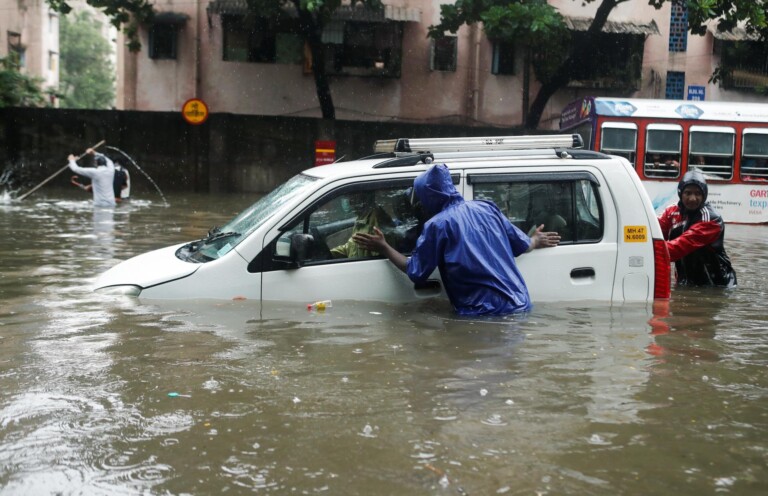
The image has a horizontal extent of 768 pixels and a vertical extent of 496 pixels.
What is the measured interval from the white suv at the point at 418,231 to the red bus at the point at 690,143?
14.2 meters

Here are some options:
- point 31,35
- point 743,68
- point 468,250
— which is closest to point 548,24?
point 743,68

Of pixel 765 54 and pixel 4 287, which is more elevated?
pixel 765 54

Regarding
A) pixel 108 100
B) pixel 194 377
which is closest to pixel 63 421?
pixel 194 377

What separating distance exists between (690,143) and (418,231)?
51.2 feet

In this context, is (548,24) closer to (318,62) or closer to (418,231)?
(318,62)

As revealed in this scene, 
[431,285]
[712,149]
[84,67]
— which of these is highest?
[84,67]

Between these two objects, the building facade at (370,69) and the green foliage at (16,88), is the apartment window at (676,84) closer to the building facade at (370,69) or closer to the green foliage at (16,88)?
the building facade at (370,69)

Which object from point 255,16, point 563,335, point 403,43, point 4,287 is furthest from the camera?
point 403,43

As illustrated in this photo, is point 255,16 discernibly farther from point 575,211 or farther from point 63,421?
point 63,421

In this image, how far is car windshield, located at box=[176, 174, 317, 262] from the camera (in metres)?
6.38

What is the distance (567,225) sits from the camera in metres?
6.50

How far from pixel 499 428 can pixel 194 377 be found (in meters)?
1.76

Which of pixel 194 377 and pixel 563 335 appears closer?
pixel 194 377

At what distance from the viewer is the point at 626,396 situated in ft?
16.2
